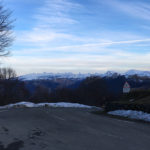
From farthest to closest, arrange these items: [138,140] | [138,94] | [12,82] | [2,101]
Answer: [12,82], [2,101], [138,94], [138,140]

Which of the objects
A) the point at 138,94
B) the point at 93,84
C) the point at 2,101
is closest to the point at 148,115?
the point at 138,94

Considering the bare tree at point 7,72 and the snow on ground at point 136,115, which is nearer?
the snow on ground at point 136,115

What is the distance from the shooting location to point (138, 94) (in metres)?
29.7

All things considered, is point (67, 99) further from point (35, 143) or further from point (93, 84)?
point (35, 143)

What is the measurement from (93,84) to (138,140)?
253ft

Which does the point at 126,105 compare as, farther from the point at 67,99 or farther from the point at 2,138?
the point at 67,99

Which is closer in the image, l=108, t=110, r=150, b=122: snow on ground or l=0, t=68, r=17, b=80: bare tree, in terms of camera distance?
l=108, t=110, r=150, b=122: snow on ground

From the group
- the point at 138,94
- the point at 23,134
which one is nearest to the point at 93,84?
the point at 138,94

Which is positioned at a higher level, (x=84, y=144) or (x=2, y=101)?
(x=84, y=144)

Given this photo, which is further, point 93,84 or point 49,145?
point 93,84

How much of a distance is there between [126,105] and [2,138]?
12.5 metres

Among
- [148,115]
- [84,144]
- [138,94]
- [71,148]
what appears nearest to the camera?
[71,148]

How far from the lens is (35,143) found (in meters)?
8.38

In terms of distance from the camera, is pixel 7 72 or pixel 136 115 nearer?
pixel 136 115
